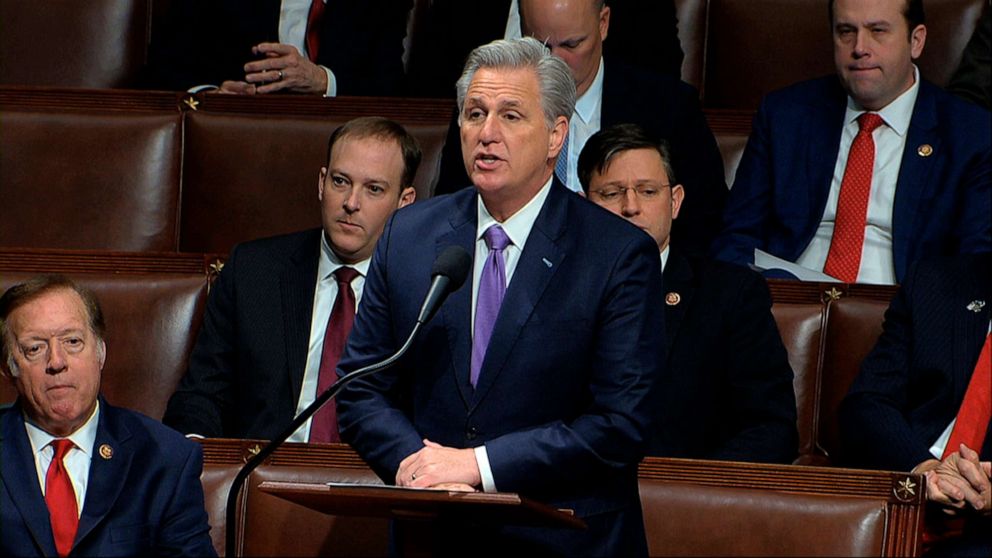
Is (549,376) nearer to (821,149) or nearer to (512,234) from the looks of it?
(512,234)

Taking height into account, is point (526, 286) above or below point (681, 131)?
below

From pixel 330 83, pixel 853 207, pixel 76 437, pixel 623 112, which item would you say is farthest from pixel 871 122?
pixel 76 437

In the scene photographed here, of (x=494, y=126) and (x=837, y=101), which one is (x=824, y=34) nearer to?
(x=837, y=101)

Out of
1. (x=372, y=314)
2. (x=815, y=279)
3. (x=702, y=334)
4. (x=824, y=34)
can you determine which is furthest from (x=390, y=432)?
(x=824, y=34)

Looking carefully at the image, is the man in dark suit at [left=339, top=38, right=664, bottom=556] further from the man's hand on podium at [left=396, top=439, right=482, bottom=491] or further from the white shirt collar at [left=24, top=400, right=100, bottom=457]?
the white shirt collar at [left=24, top=400, right=100, bottom=457]

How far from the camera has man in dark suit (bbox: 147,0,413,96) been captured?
133 inches

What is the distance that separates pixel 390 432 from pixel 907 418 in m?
0.94

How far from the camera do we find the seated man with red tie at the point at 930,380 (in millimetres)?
2367

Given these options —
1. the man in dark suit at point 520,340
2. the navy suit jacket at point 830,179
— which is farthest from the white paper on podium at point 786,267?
the man in dark suit at point 520,340

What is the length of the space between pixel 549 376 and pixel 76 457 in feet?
2.10

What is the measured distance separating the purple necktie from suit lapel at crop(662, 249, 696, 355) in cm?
63

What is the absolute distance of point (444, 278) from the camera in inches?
70.9

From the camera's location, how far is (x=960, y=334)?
8.06 ft

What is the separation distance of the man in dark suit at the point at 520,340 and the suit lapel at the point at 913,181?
1.13 m
